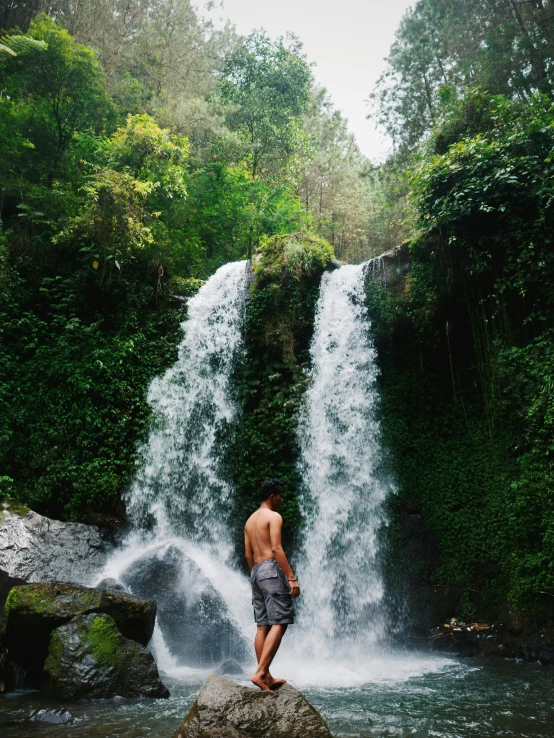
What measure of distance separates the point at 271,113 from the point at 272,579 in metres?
20.1

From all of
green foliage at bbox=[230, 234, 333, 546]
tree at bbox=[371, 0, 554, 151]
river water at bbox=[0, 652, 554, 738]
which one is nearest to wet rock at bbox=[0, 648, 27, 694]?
river water at bbox=[0, 652, 554, 738]

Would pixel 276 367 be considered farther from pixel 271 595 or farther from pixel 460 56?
pixel 460 56

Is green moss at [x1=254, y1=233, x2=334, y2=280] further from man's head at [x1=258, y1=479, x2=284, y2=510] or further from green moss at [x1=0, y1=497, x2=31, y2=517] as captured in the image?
man's head at [x1=258, y1=479, x2=284, y2=510]

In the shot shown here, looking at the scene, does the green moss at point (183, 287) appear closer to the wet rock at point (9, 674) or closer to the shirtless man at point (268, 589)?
the wet rock at point (9, 674)

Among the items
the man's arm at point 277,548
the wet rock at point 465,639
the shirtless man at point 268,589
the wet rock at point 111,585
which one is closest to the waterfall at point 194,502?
the wet rock at point 111,585

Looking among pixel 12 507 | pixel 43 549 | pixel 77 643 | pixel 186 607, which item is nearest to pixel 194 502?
pixel 186 607

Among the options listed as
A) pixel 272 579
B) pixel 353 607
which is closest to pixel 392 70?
pixel 353 607

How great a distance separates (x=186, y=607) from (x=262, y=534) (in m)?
3.77

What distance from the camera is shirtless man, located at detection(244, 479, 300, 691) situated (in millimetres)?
3945

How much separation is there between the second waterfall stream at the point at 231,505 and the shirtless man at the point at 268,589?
2.74 metres

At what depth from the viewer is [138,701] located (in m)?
5.10

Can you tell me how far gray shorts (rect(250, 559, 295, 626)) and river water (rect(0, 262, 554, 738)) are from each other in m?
1.11

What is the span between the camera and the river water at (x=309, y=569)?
4.75 meters

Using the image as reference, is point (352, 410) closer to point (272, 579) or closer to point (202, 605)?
point (202, 605)
